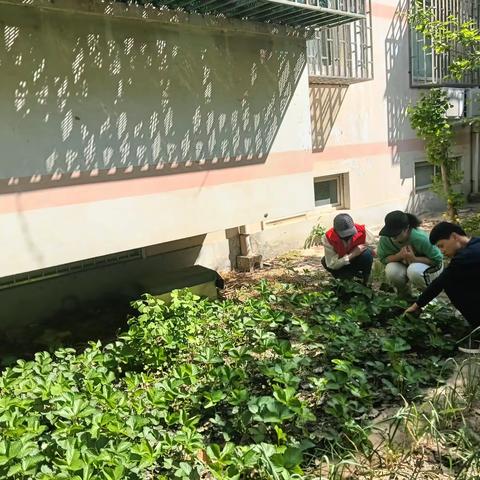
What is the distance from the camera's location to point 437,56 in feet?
33.7

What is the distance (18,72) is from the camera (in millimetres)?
3760

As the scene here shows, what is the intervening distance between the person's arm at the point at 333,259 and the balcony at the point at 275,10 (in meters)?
2.29

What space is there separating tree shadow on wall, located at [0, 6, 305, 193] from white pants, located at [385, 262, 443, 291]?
1757 millimetres

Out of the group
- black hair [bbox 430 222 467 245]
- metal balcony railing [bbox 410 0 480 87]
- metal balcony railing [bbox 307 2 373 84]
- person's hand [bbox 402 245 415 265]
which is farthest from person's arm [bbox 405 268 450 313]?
metal balcony railing [bbox 410 0 480 87]

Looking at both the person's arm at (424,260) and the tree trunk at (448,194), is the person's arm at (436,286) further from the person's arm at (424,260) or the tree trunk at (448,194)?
the tree trunk at (448,194)

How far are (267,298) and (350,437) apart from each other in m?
1.91

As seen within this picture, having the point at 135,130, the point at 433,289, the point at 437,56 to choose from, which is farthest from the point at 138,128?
the point at 437,56

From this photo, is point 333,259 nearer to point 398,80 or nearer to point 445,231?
point 445,231

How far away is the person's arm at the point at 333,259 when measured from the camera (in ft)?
17.0

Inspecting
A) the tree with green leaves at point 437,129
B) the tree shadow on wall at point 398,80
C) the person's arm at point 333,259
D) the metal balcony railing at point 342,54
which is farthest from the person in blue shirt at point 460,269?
the tree shadow on wall at point 398,80

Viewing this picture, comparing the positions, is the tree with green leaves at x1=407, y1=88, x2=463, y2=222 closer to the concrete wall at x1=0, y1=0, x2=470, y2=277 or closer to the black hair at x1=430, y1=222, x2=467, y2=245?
the concrete wall at x1=0, y1=0, x2=470, y2=277

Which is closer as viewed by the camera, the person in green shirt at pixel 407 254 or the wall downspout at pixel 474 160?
the person in green shirt at pixel 407 254

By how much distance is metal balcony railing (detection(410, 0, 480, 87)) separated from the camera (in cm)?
972

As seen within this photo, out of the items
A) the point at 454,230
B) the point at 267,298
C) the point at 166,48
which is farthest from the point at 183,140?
the point at 454,230
